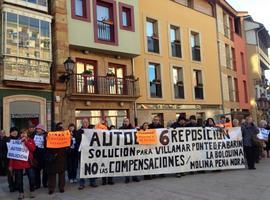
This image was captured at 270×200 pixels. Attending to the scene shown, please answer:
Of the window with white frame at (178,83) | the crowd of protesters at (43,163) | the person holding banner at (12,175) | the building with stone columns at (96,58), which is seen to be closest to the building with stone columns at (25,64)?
the building with stone columns at (96,58)

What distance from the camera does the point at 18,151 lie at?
32.0 ft

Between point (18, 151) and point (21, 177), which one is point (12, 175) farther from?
point (18, 151)

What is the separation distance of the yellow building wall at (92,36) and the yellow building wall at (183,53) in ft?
3.71

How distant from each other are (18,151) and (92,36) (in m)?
12.2

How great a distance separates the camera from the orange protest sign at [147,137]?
Answer: 1198 centimetres

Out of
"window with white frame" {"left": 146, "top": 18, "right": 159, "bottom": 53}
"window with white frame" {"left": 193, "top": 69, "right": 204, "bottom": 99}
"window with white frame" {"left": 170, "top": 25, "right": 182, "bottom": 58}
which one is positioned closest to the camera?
"window with white frame" {"left": 146, "top": 18, "right": 159, "bottom": 53}

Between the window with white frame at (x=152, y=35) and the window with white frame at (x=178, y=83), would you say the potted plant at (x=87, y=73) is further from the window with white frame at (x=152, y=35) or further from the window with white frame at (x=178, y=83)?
the window with white frame at (x=178, y=83)

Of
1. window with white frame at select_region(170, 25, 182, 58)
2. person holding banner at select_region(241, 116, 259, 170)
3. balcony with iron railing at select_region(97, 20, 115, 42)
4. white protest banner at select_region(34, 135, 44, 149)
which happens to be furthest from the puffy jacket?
window with white frame at select_region(170, 25, 182, 58)

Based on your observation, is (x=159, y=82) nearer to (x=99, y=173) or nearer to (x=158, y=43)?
(x=158, y=43)

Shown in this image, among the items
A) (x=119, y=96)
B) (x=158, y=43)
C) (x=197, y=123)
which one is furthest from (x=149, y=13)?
(x=197, y=123)

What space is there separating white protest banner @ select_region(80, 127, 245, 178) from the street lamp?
25.0ft

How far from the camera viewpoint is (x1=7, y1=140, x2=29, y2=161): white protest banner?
9710 mm

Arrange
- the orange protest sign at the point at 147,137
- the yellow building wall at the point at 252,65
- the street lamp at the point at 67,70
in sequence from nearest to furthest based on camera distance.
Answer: the orange protest sign at the point at 147,137 < the street lamp at the point at 67,70 < the yellow building wall at the point at 252,65

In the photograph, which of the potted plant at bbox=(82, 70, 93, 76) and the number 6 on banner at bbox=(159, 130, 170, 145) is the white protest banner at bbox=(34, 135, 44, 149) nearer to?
the number 6 on banner at bbox=(159, 130, 170, 145)
